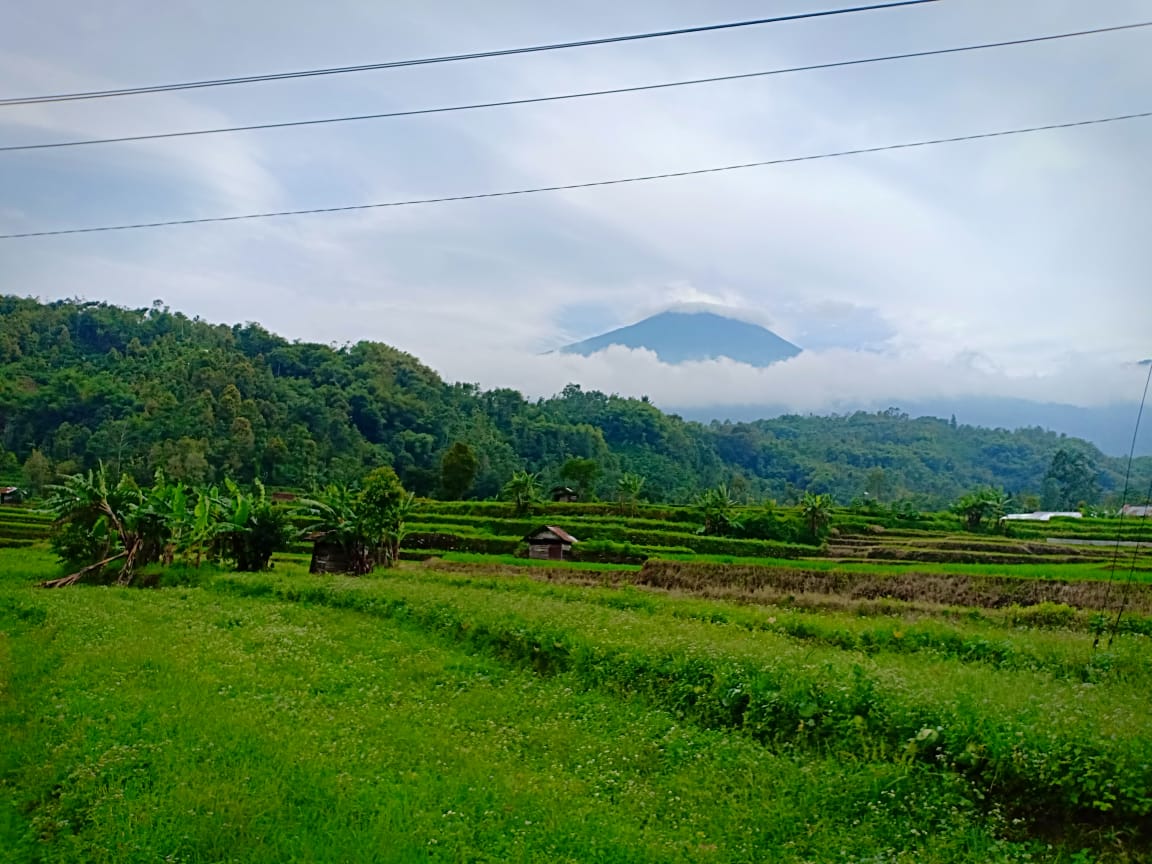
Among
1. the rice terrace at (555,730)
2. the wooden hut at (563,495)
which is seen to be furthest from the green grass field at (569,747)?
the wooden hut at (563,495)

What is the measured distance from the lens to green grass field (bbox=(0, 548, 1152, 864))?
6.66m

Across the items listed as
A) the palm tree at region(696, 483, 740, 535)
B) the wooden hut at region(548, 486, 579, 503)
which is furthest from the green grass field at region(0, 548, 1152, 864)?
the wooden hut at region(548, 486, 579, 503)

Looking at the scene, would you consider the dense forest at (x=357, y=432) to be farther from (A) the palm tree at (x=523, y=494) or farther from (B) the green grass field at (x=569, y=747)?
(B) the green grass field at (x=569, y=747)

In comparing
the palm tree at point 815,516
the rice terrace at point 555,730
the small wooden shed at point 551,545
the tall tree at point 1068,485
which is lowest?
the small wooden shed at point 551,545

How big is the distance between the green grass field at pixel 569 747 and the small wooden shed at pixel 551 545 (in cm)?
2478

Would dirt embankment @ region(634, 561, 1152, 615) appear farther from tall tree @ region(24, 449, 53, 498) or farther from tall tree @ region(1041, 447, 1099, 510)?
tall tree @ region(1041, 447, 1099, 510)

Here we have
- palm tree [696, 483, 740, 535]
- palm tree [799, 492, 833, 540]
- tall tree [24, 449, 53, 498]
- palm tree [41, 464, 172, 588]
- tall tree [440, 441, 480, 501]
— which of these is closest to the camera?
palm tree [41, 464, 172, 588]

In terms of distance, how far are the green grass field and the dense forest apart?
55415 mm

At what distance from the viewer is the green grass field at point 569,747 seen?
666 cm

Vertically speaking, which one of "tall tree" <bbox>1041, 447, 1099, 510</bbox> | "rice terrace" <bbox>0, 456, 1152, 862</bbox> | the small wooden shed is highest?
"tall tree" <bbox>1041, 447, 1099, 510</bbox>

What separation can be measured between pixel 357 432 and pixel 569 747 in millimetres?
84283

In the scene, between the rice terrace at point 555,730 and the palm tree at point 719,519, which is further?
the palm tree at point 719,519

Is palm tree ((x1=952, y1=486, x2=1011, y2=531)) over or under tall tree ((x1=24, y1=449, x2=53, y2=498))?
over

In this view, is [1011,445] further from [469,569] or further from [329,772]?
[329,772]
